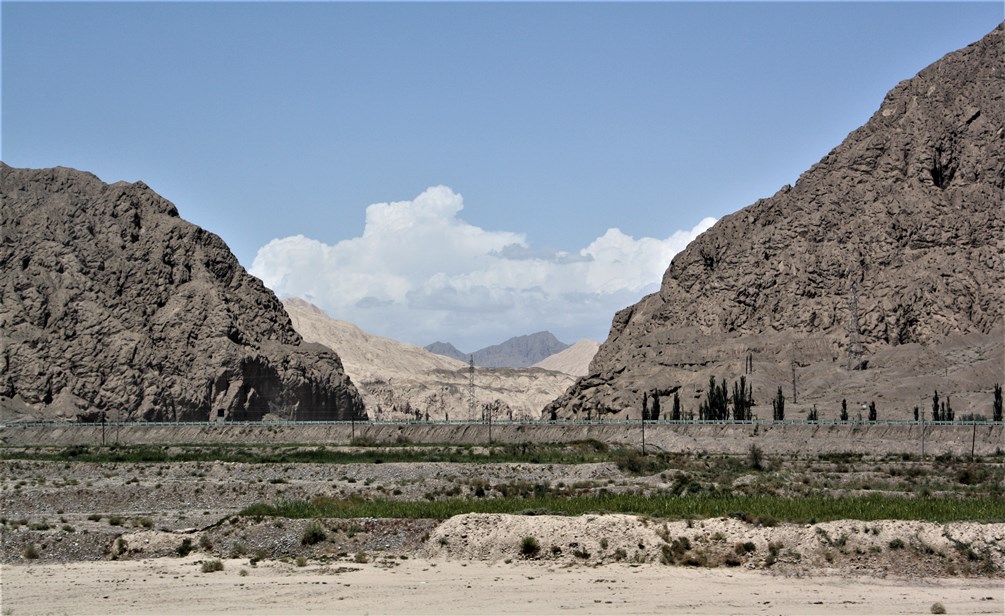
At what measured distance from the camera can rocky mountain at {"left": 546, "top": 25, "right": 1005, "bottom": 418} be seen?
153500mm

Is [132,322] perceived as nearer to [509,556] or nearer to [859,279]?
[859,279]

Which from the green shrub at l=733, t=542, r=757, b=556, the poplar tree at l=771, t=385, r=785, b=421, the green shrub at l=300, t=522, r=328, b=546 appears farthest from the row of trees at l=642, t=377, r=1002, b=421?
the green shrub at l=300, t=522, r=328, b=546

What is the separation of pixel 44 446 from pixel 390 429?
34.8 m

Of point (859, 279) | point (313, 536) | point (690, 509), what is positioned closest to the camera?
point (313, 536)

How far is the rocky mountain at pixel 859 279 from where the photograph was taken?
153500 mm

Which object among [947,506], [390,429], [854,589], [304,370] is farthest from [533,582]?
[304,370]

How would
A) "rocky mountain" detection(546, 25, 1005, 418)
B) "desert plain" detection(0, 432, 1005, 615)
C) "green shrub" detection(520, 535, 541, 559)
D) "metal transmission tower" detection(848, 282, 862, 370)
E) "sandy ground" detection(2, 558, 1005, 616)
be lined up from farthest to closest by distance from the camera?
"metal transmission tower" detection(848, 282, 862, 370)
"rocky mountain" detection(546, 25, 1005, 418)
"green shrub" detection(520, 535, 541, 559)
"desert plain" detection(0, 432, 1005, 615)
"sandy ground" detection(2, 558, 1005, 616)

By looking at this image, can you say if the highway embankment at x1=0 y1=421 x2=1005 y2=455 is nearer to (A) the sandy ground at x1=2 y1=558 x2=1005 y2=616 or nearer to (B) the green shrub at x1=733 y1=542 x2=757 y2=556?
(B) the green shrub at x1=733 y1=542 x2=757 y2=556

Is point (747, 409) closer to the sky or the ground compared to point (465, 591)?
closer to the sky

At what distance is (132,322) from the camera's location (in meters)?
160

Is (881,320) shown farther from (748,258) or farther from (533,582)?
(533,582)

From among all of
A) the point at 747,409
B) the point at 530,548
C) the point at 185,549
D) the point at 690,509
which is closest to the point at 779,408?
the point at 747,409

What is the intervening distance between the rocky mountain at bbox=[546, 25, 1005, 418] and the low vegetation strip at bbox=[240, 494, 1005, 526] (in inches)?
3952

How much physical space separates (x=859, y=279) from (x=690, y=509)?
142 metres
